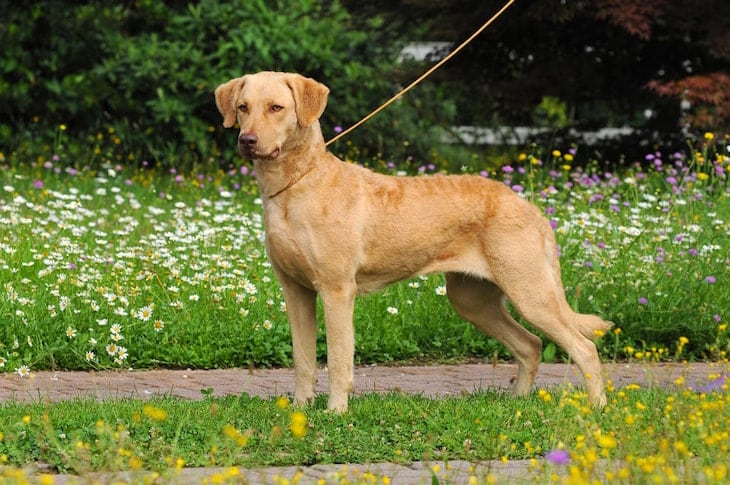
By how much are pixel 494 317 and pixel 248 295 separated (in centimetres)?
201

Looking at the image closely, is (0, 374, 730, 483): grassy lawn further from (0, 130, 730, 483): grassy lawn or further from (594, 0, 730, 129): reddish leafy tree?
(594, 0, 730, 129): reddish leafy tree

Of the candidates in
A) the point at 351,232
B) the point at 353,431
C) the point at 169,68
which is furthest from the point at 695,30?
the point at 353,431

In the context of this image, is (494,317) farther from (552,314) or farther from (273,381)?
(273,381)

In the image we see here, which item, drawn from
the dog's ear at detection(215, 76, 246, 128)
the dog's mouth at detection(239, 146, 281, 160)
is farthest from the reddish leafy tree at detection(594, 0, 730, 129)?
the dog's mouth at detection(239, 146, 281, 160)

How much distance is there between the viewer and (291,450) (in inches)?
195

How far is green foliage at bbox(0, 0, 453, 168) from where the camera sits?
1388cm

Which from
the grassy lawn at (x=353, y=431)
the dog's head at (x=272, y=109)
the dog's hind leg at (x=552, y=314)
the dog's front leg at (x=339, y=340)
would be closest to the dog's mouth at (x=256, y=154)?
the dog's head at (x=272, y=109)

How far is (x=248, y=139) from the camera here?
528 cm

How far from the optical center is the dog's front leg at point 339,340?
5.63 metres

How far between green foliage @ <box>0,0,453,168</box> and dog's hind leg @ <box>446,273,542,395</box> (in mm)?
7901

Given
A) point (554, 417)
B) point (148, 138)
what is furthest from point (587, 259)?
point (148, 138)

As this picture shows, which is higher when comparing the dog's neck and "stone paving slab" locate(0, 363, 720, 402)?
the dog's neck

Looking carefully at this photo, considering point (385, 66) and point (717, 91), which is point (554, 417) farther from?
point (385, 66)

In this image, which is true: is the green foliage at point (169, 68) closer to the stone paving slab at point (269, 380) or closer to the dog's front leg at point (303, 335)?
the stone paving slab at point (269, 380)
